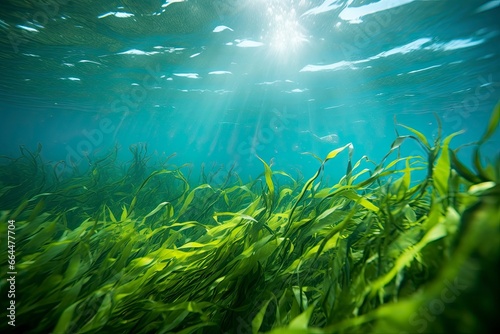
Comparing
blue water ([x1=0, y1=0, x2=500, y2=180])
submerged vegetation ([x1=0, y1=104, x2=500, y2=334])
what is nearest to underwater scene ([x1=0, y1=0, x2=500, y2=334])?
submerged vegetation ([x1=0, y1=104, x2=500, y2=334])

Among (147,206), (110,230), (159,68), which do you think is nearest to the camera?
(110,230)

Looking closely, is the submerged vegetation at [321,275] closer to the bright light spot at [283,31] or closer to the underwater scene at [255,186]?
the underwater scene at [255,186]

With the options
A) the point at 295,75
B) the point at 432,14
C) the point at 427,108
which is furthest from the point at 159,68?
the point at 427,108

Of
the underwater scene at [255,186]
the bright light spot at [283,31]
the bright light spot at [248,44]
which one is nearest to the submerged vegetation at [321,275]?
the underwater scene at [255,186]

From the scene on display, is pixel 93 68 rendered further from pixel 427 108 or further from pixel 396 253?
pixel 427 108

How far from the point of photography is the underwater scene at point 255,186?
1.12 m

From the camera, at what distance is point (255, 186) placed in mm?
8047

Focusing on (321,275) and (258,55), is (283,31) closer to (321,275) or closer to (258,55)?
(258,55)

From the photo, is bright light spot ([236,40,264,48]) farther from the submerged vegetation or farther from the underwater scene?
the submerged vegetation

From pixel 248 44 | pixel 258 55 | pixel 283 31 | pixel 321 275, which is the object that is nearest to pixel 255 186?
pixel 321 275

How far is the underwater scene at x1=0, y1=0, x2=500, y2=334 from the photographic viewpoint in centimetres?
112

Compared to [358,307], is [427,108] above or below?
above

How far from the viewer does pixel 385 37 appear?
9.97 metres

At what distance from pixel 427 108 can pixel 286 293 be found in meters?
28.2
